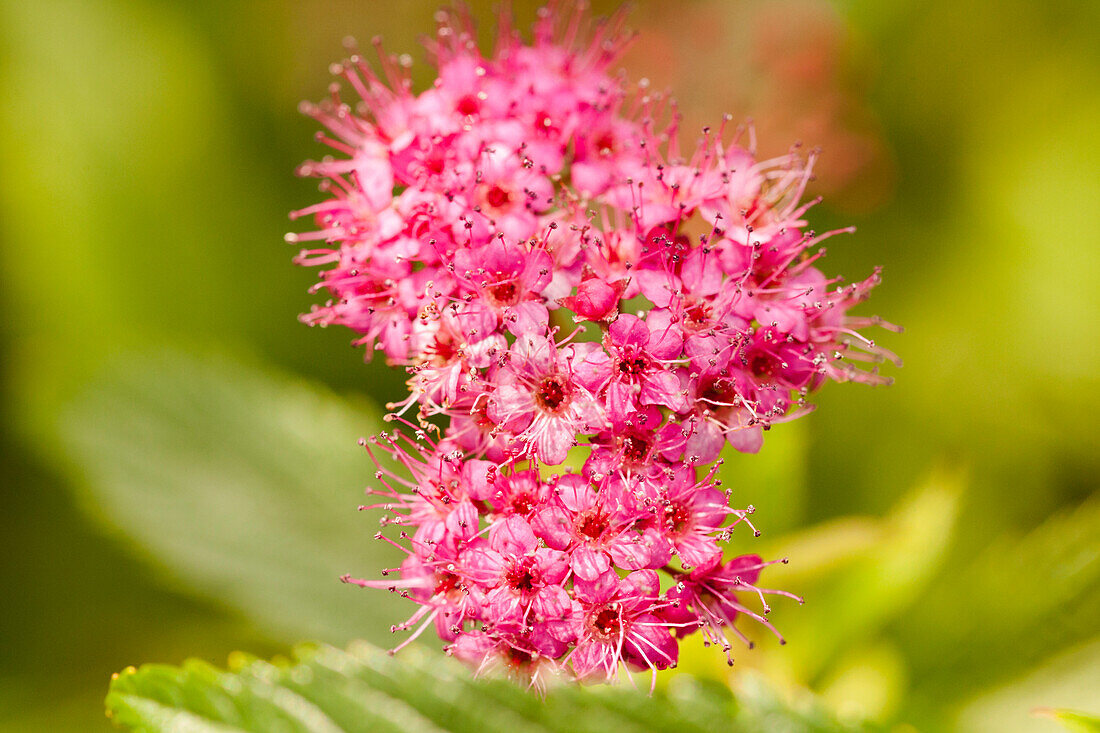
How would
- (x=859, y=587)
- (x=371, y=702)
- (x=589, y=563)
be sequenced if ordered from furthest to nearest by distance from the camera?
(x=859, y=587)
(x=589, y=563)
(x=371, y=702)

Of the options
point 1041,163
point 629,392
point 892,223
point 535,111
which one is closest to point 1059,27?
point 1041,163

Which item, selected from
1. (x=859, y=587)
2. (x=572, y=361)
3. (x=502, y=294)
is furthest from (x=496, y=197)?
(x=859, y=587)

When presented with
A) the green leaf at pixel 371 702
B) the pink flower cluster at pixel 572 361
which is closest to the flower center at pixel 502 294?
the pink flower cluster at pixel 572 361

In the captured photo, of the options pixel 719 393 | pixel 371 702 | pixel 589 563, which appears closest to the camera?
pixel 371 702

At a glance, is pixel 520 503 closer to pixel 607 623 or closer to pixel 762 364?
pixel 607 623

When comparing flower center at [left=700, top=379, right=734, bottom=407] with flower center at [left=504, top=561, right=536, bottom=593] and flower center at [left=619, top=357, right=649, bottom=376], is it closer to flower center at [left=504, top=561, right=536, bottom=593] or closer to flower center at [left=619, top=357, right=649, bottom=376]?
flower center at [left=619, top=357, right=649, bottom=376]

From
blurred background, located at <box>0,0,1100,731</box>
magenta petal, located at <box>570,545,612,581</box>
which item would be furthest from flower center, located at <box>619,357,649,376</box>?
blurred background, located at <box>0,0,1100,731</box>

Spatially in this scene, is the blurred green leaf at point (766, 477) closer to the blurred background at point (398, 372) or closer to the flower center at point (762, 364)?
the blurred background at point (398, 372)
